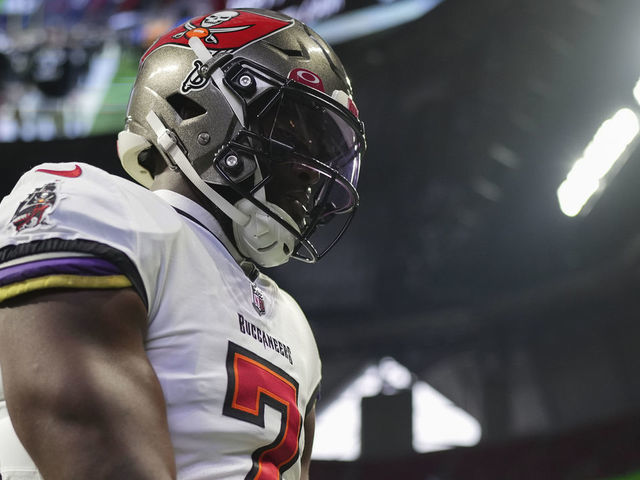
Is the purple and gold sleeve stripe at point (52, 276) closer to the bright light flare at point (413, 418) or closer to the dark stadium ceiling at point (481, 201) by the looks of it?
the dark stadium ceiling at point (481, 201)

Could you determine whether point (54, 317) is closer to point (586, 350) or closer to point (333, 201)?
point (333, 201)

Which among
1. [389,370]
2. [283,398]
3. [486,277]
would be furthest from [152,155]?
[389,370]

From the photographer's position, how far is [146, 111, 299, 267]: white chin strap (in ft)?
4.16

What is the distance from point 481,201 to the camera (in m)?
7.89

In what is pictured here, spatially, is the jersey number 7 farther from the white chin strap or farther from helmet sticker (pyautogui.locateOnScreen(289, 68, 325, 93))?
helmet sticker (pyautogui.locateOnScreen(289, 68, 325, 93))

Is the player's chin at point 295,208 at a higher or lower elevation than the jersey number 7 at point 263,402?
higher

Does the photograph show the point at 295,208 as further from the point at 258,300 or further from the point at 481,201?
the point at 481,201

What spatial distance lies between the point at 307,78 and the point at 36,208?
61 cm

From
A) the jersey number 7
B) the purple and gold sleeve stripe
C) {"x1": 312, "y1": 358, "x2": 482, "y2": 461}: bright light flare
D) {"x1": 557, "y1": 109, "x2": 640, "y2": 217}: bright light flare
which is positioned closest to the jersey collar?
the jersey number 7

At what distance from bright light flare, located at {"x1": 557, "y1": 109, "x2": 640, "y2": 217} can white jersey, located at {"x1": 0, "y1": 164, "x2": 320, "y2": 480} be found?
209 inches

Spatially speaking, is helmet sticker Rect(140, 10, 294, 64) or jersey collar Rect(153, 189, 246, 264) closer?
jersey collar Rect(153, 189, 246, 264)

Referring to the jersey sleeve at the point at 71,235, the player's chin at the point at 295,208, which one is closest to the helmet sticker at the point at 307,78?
the player's chin at the point at 295,208

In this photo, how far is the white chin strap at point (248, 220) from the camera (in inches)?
49.9

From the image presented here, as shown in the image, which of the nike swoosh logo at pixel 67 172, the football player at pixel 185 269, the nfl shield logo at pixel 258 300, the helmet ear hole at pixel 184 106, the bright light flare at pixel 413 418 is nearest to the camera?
the football player at pixel 185 269
